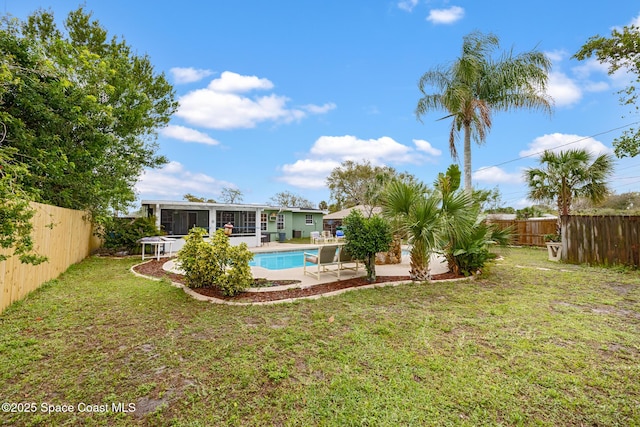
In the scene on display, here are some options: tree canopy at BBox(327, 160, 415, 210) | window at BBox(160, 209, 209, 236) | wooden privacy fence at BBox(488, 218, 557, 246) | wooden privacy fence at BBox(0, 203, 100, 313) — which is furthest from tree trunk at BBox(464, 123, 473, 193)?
tree canopy at BBox(327, 160, 415, 210)

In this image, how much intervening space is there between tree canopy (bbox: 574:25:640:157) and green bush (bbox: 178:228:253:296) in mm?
9924

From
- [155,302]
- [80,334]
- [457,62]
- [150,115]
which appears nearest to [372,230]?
[155,302]

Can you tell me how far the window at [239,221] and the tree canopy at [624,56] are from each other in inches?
606

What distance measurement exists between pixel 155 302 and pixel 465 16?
546 inches

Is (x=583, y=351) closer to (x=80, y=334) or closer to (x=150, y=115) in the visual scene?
(x=80, y=334)

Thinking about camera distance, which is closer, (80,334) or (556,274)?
(80,334)

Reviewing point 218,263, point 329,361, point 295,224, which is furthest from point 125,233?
point 295,224

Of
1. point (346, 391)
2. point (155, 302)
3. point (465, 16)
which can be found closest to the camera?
point (346, 391)

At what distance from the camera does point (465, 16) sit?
36.3ft

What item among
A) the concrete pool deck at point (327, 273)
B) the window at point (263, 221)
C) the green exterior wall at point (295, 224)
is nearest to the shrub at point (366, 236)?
the concrete pool deck at point (327, 273)

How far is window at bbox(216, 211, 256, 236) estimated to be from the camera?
16391 mm

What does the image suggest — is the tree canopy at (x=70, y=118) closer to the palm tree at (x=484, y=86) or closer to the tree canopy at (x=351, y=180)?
the palm tree at (x=484, y=86)

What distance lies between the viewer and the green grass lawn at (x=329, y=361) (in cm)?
234

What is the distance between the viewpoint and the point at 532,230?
1602 cm
